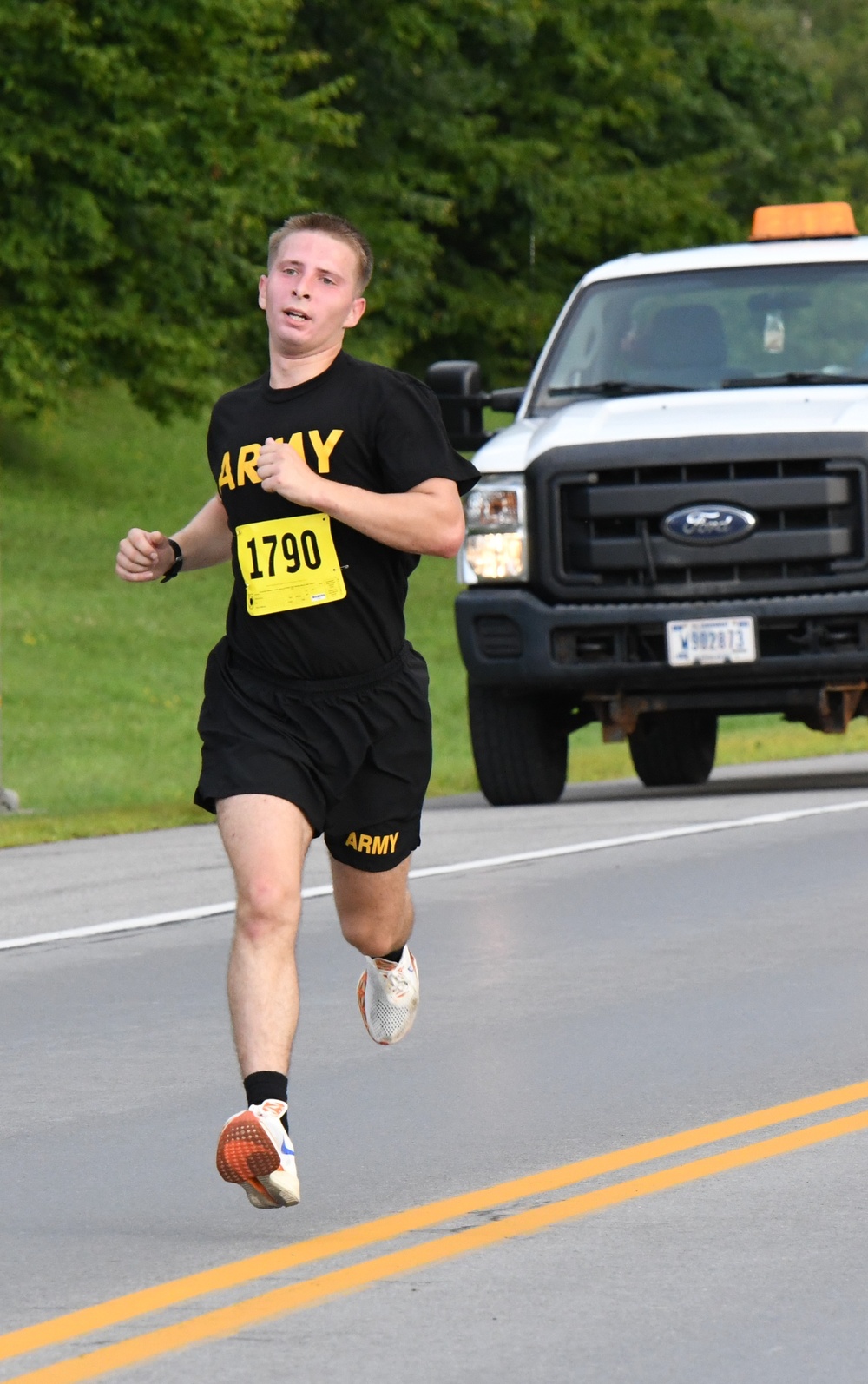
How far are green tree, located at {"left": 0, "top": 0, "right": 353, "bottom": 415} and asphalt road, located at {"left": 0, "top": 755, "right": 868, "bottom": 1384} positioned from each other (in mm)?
20303

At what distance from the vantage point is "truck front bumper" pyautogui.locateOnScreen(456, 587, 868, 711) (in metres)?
14.1

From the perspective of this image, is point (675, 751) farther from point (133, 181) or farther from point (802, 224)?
point (133, 181)

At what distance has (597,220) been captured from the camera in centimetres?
4409

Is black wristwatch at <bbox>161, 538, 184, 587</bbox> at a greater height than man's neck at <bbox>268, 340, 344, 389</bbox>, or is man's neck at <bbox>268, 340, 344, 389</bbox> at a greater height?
man's neck at <bbox>268, 340, 344, 389</bbox>

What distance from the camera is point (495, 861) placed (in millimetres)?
12414

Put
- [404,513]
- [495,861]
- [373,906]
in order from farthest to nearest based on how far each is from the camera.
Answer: [495,861]
[373,906]
[404,513]

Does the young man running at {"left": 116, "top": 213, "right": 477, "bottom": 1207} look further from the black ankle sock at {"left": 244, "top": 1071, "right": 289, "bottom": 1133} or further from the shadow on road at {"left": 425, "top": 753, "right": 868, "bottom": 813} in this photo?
the shadow on road at {"left": 425, "top": 753, "right": 868, "bottom": 813}

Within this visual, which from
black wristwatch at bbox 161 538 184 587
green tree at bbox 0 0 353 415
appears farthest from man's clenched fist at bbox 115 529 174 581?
green tree at bbox 0 0 353 415

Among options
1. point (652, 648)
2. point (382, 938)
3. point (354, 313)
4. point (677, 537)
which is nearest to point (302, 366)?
point (354, 313)

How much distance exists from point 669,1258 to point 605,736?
29.4 feet

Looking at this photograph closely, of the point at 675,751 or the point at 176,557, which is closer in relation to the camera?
the point at 176,557

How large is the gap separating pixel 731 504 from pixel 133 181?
18.6 m

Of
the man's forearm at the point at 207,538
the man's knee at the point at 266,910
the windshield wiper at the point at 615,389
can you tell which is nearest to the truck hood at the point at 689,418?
the windshield wiper at the point at 615,389

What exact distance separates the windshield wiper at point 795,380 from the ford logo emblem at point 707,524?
0.78m
